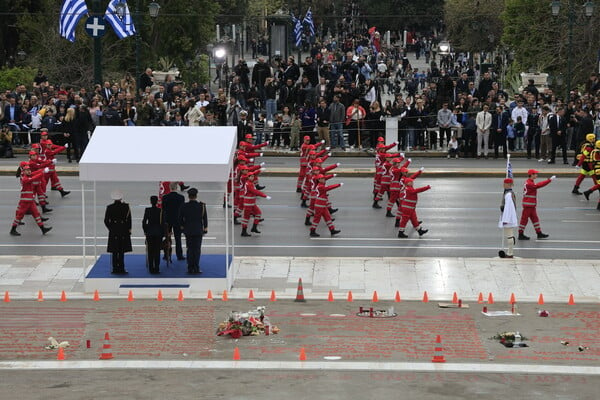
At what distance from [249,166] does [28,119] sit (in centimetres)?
1240

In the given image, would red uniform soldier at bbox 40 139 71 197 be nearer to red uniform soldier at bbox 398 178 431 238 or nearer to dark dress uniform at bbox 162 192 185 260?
dark dress uniform at bbox 162 192 185 260

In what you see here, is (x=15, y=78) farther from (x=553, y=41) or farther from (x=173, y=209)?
(x=173, y=209)

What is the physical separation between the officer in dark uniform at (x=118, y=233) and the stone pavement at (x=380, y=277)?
72 cm

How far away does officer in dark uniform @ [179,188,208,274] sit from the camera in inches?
933

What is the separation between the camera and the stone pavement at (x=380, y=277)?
23578 mm

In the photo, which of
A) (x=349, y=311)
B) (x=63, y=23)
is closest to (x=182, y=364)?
(x=349, y=311)

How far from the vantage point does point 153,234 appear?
23844mm

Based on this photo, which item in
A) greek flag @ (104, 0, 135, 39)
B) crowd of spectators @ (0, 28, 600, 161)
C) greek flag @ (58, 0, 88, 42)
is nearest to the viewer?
crowd of spectators @ (0, 28, 600, 161)

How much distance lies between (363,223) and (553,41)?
26144 millimetres

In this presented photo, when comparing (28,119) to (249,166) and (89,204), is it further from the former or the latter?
(249,166)

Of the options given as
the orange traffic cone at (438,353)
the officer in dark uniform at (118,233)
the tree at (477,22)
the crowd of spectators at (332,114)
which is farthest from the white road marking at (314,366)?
the tree at (477,22)

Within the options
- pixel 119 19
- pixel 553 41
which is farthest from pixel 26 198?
pixel 553 41

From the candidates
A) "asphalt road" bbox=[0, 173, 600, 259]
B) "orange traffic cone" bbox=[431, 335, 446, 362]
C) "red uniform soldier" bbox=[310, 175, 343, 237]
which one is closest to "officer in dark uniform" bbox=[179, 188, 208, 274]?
"asphalt road" bbox=[0, 173, 600, 259]

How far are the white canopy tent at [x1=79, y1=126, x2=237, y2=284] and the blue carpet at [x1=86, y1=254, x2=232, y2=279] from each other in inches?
67.7
